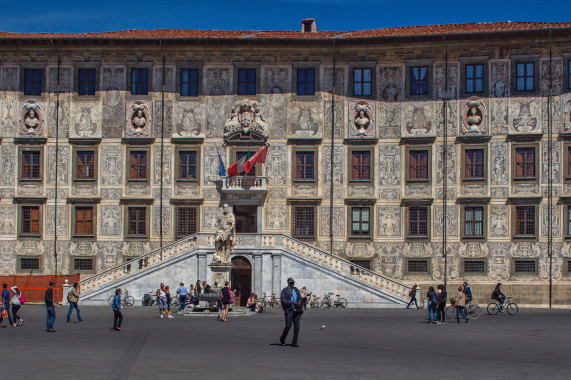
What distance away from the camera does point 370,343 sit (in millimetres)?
24531

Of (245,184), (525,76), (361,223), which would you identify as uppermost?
(525,76)

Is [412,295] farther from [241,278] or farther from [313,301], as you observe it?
[241,278]

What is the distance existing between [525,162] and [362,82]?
29.8 feet

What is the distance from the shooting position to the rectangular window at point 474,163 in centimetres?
4672

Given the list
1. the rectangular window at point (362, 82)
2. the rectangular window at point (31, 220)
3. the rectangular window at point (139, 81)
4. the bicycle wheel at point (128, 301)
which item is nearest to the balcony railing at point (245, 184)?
the rectangular window at point (139, 81)

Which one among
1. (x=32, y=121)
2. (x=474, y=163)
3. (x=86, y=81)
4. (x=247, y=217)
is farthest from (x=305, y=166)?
(x=32, y=121)

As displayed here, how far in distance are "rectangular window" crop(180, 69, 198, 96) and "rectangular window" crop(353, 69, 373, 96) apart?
26.9 ft

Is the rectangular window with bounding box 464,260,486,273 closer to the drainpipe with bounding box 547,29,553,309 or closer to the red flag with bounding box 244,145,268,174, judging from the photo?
the drainpipe with bounding box 547,29,553,309

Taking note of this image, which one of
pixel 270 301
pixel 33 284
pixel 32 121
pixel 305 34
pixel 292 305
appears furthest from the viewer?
pixel 305 34

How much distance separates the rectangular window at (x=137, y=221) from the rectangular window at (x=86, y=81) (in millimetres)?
6502

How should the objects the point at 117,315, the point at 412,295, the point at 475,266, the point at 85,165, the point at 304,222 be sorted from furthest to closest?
1. the point at 85,165
2. the point at 304,222
3. the point at 475,266
4. the point at 412,295
5. the point at 117,315

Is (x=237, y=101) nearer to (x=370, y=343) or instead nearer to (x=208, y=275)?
(x=208, y=275)

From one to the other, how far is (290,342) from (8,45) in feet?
99.4

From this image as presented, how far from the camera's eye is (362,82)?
48.0 metres
